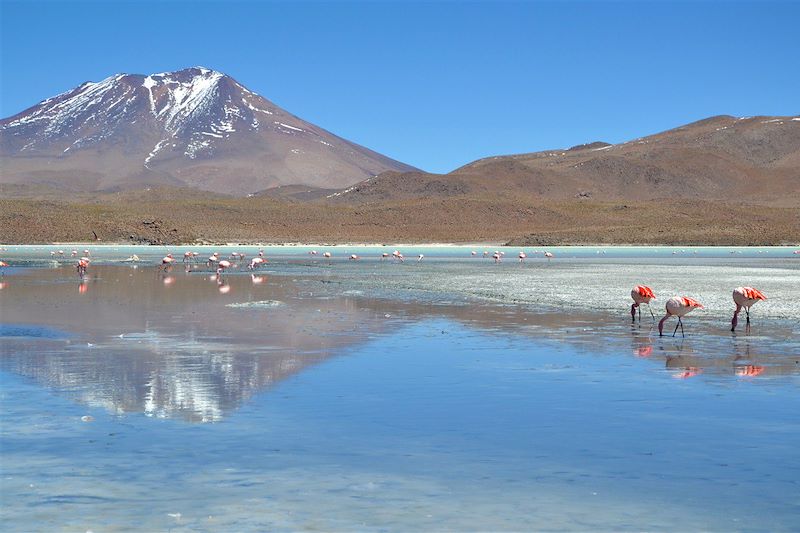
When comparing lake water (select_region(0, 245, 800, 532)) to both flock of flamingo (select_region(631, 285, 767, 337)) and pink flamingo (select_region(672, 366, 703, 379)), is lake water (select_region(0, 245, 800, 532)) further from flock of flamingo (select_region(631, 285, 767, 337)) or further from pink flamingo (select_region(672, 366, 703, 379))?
flock of flamingo (select_region(631, 285, 767, 337))

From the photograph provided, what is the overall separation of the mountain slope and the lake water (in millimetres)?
109737

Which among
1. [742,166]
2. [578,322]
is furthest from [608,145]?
[578,322]

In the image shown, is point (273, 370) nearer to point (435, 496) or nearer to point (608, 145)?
point (435, 496)

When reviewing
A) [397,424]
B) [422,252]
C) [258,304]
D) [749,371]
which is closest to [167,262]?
[258,304]

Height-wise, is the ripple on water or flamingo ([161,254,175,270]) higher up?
flamingo ([161,254,175,270])

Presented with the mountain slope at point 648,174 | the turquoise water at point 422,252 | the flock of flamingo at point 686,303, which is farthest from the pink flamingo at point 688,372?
the mountain slope at point 648,174

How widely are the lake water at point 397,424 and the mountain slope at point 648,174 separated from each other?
360ft

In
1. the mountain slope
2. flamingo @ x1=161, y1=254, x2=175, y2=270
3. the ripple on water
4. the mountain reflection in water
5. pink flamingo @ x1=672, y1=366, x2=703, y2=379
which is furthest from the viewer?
the mountain slope

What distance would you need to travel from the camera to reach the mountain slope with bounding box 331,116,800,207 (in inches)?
5556

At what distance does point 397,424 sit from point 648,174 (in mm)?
153947

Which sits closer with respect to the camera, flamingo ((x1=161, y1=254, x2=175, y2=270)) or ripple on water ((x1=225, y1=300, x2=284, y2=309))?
ripple on water ((x1=225, y1=300, x2=284, y2=309))

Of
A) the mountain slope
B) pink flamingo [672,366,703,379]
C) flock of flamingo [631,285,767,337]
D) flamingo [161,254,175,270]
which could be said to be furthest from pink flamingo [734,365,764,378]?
the mountain slope

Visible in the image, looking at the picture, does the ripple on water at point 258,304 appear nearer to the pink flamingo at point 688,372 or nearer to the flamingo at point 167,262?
the pink flamingo at point 688,372

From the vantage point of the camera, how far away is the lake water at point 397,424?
5.96 meters
